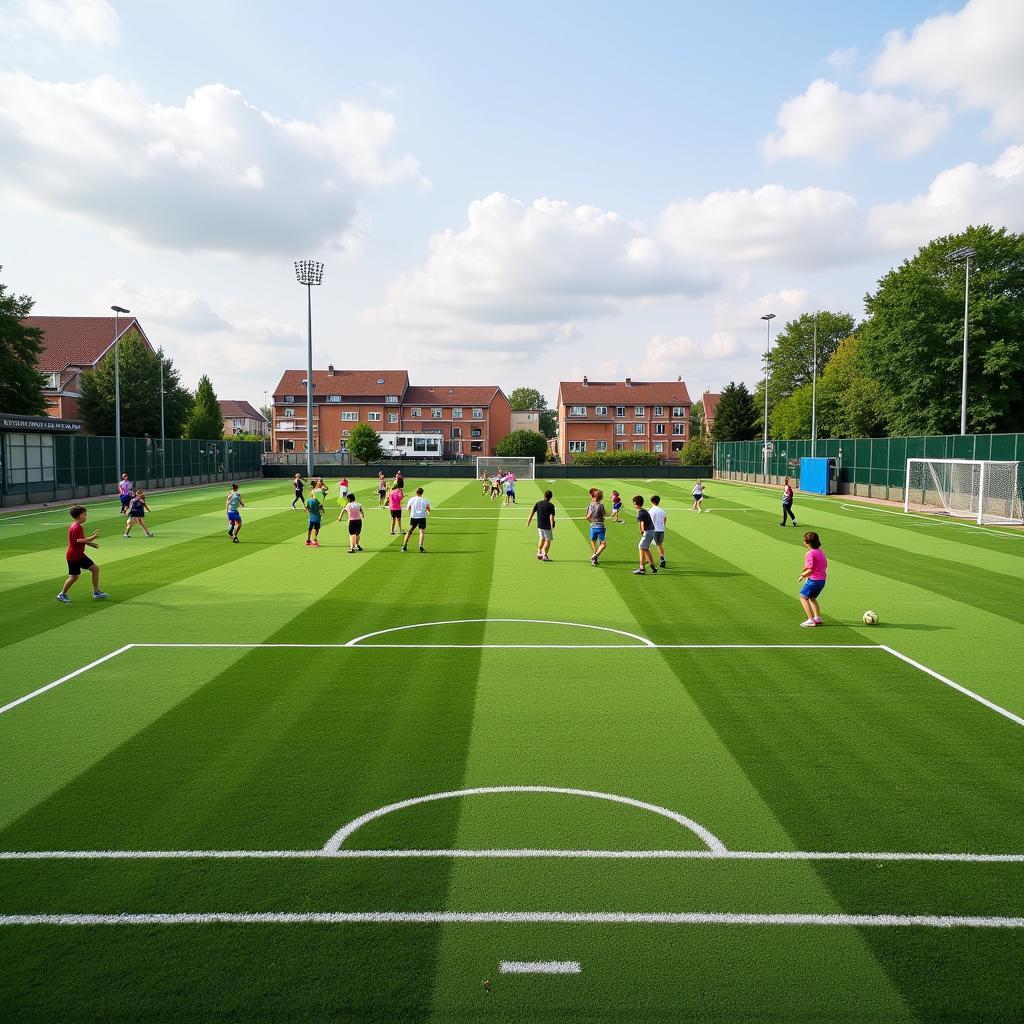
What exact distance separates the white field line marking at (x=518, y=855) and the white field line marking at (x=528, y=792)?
182 millimetres

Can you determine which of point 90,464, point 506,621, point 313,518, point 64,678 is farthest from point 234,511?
point 90,464

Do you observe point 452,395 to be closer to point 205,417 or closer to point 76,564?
point 205,417

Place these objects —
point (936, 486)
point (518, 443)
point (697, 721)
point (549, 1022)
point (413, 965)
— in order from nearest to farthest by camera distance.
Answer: point (549, 1022)
point (413, 965)
point (697, 721)
point (936, 486)
point (518, 443)

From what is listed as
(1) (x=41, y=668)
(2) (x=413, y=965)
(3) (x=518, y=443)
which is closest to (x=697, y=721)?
(2) (x=413, y=965)

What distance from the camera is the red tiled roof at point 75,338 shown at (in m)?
83.1

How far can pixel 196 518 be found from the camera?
36.2 meters

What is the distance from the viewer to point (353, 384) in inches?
4729

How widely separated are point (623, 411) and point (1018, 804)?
4585 inches

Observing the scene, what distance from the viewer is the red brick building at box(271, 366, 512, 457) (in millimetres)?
118875

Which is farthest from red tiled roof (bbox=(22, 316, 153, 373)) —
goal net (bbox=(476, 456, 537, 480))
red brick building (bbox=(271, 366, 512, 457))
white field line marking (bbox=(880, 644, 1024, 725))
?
white field line marking (bbox=(880, 644, 1024, 725))

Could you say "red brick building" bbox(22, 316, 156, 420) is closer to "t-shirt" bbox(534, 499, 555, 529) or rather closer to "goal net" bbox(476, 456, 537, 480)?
"goal net" bbox(476, 456, 537, 480)

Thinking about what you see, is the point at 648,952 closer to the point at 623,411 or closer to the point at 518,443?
the point at 518,443

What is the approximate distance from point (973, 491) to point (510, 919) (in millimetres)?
37696

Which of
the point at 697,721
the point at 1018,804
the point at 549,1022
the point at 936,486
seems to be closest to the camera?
the point at 549,1022
